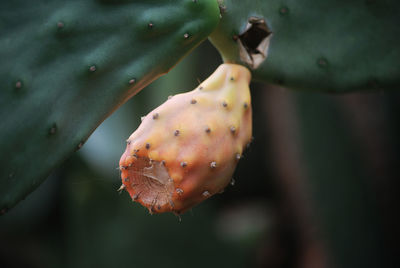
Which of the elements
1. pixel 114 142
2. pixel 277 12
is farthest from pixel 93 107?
pixel 114 142

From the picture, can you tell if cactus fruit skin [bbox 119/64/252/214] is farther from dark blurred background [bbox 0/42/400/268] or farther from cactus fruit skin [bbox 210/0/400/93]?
dark blurred background [bbox 0/42/400/268]

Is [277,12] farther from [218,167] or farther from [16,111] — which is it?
[16,111]

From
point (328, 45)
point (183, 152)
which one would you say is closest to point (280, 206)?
point (328, 45)

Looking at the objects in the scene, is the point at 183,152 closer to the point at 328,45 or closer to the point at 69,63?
the point at 69,63

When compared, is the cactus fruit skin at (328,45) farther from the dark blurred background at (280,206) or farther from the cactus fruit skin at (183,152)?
the dark blurred background at (280,206)

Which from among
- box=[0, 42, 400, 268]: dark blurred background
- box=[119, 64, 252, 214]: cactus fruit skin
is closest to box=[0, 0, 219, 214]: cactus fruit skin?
box=[119, 64, 252, 214]: cactus fruit skin

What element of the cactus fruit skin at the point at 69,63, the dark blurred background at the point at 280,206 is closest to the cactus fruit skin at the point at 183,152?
the cactus fruit skin at the point at 69,63
